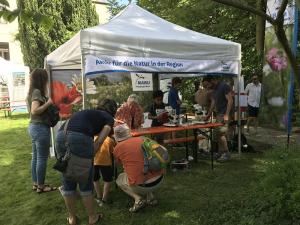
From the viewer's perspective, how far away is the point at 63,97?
827 centimetres

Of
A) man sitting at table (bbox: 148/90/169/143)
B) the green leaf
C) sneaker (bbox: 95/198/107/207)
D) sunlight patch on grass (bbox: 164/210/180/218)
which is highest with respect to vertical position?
the green leaf

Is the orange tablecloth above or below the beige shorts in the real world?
above

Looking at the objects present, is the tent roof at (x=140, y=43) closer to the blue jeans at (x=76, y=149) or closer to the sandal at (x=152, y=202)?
the blue jeans at (x=76, y=149)

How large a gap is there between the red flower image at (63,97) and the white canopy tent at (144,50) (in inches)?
27.5

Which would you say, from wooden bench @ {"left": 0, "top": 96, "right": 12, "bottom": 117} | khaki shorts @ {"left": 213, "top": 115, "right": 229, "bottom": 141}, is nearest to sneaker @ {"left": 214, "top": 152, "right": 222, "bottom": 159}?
khaki shorts @ {"left": 213, "top": 115, "right": 229, "bottom": 141}

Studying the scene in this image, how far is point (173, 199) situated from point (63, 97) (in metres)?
4.21

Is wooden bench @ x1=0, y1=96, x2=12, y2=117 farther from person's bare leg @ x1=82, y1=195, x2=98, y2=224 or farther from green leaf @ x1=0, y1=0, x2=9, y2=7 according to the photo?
green leaf @ x1=0, y1=0, x2=9, y2=7

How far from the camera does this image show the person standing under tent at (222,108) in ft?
22.7

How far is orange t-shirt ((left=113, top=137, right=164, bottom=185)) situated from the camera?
4.26 m

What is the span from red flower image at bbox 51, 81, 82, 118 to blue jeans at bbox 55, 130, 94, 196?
13.7ft

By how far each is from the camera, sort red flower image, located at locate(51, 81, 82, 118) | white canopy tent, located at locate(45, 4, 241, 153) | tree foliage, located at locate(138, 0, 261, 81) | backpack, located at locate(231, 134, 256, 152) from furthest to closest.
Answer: tree foliage, located at locate(138, 0, 261, 81), red flower image, located at locate(51, 81, 82, 118), backpack, located at locate(231, 134, 256, 152), white canopy tent, located at locate(45, 4, 241, 153)

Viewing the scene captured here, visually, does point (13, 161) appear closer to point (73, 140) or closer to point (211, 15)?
point (73, 140)

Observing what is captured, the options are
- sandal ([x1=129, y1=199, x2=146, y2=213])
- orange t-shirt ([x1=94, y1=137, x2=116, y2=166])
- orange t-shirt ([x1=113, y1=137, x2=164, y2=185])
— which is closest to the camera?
orange t-shirt ([x1=113, y1=137, x2=164, y2=185])

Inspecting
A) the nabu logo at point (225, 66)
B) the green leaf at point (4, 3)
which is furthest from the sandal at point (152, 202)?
the green leaf at point (4, 3)
